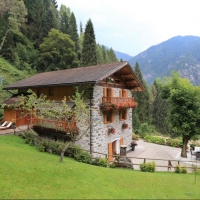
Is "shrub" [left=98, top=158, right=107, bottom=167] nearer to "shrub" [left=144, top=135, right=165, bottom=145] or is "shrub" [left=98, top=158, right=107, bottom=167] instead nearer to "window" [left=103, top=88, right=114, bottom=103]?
"window" [left=103, top=88, right=114, bottom=103]

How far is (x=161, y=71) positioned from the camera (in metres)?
166

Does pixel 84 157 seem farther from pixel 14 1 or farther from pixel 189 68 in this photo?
pixel 189 68

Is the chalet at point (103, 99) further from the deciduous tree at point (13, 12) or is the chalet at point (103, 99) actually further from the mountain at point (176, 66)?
the mountain at point (176, 66)

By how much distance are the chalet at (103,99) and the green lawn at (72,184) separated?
4746 millimetres

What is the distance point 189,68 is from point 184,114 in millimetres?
145501

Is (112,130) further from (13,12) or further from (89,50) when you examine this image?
(13,12)

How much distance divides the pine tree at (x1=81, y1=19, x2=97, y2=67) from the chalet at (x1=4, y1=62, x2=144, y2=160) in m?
20.2

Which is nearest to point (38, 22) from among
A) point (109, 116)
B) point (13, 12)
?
point (13, 12)

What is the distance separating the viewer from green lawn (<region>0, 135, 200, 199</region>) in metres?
7.11

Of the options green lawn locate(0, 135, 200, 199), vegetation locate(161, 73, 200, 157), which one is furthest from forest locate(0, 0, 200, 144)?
green lawn locate(0, 135, 200, 199)

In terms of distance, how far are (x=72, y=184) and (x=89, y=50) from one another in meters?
35.6

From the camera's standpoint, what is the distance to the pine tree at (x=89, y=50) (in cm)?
4015

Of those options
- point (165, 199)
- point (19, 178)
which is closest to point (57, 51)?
point (19, 178)

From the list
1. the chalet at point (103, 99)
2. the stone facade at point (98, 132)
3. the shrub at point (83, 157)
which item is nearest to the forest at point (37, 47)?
the chalet at point (103, 99)
